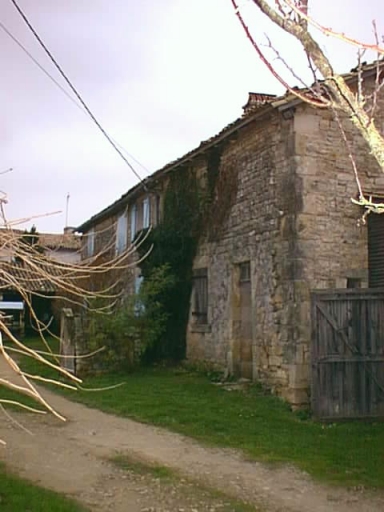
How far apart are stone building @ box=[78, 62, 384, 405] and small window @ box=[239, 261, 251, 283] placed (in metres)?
0.03

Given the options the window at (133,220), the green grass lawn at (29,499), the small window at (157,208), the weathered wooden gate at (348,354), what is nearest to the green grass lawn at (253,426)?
the weathered wooden gate at (348,354)

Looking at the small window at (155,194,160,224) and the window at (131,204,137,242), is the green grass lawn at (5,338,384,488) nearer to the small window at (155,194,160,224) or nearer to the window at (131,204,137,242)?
the small window at (155,194,160,224)

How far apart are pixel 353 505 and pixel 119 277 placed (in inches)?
467

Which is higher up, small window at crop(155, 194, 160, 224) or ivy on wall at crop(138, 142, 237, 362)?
small window at crop(155, 194, 160, 224)

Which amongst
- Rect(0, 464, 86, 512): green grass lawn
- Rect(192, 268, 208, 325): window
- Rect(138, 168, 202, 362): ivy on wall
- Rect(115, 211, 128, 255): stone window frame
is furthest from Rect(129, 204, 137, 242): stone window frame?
Rect(0, 464, 86, 512): green grass lawn

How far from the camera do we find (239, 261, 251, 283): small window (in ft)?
43.6

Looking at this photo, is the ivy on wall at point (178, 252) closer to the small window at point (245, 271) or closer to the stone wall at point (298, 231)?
the small window at point (245, 271)

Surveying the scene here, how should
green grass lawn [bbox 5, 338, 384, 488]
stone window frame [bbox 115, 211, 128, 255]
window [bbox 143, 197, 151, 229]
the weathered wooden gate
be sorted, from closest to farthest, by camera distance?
1. green grass lawn [bbox 5, 338, 384, 488]
2. the weathered wooden gate
3. window [bbox 143, 197, 151, 229]
4. stone window frame [bbox 115, 211, 128, 255]

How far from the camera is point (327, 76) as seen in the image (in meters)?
3.09

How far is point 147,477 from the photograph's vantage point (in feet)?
23.0

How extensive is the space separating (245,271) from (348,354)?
3.65 metres

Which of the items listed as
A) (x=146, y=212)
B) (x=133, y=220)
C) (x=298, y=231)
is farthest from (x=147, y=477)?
(x=133, y=220)

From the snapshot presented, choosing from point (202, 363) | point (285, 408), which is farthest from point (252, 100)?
point (285, 408)

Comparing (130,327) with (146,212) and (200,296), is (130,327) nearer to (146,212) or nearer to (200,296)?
(200,296)
